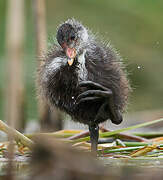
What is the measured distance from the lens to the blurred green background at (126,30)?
10.8m

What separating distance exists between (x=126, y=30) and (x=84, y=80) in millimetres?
7573

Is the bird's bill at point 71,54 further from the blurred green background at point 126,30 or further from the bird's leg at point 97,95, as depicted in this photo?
the blurred green background at point 126,30

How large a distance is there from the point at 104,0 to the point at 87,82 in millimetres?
8365

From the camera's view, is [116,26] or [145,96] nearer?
[145,96]

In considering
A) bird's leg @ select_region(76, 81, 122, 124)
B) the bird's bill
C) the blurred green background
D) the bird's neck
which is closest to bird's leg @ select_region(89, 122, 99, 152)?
bird's leg @ select_region(76, 81, 122, 124)

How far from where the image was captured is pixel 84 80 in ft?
16.3

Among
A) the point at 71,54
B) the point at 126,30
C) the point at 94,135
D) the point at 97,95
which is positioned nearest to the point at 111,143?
the point at 94,135

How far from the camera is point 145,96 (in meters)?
10.6

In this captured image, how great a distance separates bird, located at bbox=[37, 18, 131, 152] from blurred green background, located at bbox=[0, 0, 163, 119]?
196 inches

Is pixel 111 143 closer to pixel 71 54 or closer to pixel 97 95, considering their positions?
pixel 97 95

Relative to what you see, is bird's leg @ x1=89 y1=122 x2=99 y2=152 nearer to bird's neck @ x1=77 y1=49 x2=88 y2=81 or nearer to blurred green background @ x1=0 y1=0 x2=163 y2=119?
bird's neck @ x1=77 y1=49 x2=88 y2=81

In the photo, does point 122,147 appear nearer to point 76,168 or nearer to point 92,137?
point 92,137

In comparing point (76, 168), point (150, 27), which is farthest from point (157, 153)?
point (150, 27)

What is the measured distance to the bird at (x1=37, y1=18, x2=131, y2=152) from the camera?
195 inches
